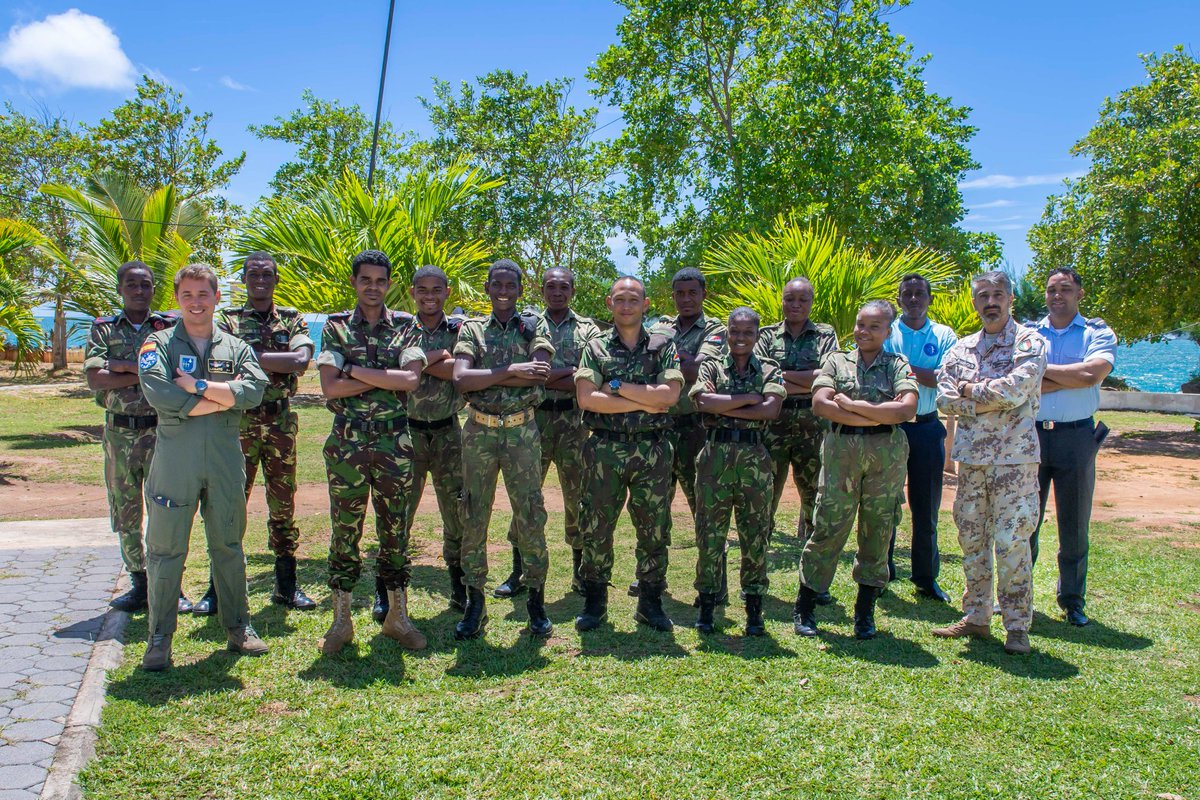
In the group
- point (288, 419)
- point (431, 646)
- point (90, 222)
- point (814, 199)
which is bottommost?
point (431, 646)

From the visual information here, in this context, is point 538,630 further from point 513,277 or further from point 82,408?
point 82,408

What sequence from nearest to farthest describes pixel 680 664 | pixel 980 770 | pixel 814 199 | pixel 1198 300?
pixel 980 770 < pixel 680 664 < pixel 1198 300 < pixel 814 199

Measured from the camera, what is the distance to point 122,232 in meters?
13.9

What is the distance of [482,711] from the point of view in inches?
160

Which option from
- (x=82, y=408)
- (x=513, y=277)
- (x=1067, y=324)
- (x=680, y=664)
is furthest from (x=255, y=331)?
(x=82, y=408)

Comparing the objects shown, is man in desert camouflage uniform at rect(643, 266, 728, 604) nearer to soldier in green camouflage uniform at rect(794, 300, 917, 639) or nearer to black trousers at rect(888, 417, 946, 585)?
soldier in green camouflage uniform at rect(794, 300, 917, 639)

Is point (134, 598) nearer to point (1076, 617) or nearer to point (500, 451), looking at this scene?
point (500, 451)

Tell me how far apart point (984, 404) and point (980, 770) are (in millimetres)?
2194

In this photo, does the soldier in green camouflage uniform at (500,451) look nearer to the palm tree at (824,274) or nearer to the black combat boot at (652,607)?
the black combat boot at (652,607)

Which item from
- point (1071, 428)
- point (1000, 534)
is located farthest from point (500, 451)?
point (1071, 428)

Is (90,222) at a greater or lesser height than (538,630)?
greater

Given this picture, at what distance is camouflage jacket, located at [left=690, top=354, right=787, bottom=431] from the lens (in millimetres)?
5203

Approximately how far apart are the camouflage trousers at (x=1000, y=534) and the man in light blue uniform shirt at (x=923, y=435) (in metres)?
1.01

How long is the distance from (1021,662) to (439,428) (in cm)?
384
